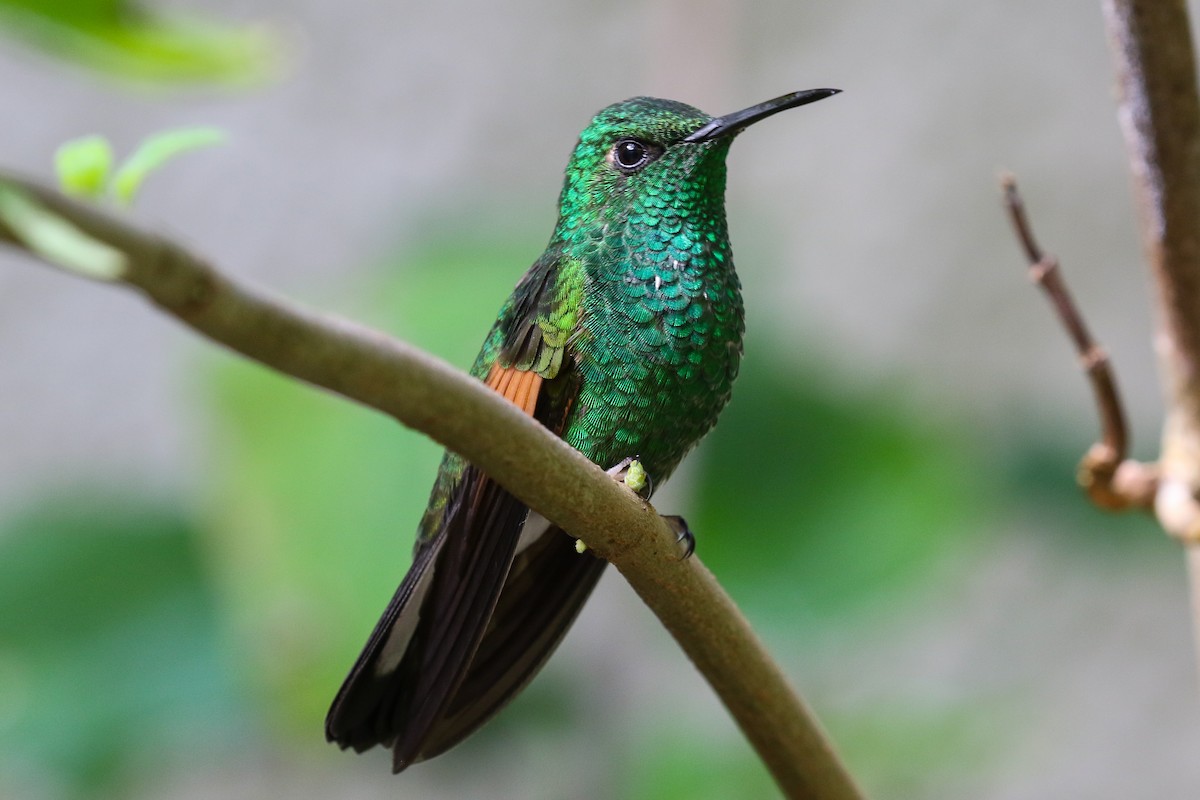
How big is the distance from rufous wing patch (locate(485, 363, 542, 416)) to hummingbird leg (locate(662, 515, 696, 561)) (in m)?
0.16

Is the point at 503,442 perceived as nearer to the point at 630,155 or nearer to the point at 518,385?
the point at 518,385

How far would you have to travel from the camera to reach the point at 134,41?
0.39 metres

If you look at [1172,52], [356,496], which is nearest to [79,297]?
[356,496]

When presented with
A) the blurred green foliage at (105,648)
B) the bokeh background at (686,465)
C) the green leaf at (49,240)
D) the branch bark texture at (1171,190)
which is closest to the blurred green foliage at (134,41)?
the green leaf at (49,240)

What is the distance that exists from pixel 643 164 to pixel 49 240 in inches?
36.2

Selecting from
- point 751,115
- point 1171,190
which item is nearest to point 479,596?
point 751,115

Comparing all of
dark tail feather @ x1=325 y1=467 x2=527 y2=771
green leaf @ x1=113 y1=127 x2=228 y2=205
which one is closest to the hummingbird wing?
dark tail feather @ x1=325 y1=467 x2=527 y2=771

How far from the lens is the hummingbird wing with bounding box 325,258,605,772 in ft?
3.43

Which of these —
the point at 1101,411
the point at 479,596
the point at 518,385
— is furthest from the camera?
the point at 1101,411

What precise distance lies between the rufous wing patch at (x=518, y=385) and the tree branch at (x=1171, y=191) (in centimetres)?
63

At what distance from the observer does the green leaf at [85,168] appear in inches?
21.0

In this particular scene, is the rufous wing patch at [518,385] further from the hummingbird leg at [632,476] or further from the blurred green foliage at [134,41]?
the blurred green foliage at [134,41]

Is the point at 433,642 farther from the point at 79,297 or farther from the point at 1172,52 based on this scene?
the point at 79,297

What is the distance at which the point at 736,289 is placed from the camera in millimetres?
1256
